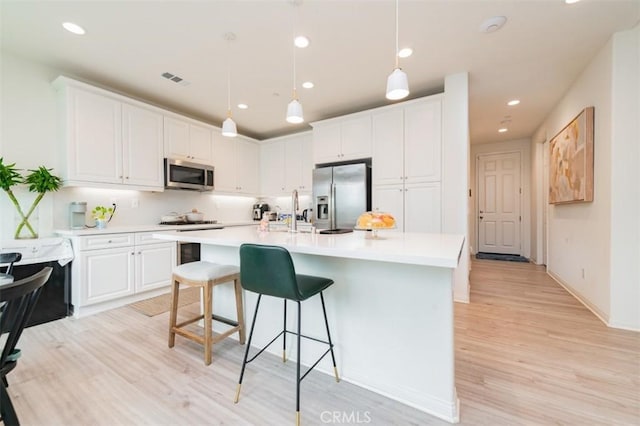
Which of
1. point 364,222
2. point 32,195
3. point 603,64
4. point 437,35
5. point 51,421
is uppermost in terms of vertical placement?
point 437,35

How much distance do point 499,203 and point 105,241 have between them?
24.1ft

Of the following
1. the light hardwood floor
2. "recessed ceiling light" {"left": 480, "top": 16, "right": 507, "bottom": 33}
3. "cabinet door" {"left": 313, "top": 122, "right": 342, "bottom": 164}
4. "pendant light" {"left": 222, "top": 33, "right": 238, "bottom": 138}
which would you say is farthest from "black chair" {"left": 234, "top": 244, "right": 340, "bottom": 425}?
"cabinet door" {"left": 313, "top": 122, "right": 342, "bottom": 164}

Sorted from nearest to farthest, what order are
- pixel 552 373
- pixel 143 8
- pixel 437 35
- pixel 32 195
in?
1. pixel 552 373
2. pixel 143 8
3. pixel 437 35
4. pixel 32 195

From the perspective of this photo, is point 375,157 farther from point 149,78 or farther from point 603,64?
point 149,78

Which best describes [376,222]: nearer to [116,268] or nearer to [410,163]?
[410,163]

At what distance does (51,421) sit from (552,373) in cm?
299

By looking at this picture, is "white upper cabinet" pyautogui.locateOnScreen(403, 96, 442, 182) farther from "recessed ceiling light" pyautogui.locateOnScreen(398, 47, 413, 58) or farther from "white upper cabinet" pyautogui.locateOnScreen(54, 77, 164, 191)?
"white upper cabinet" pyautogui.locateOnScreen(54, 77, 164, 191)

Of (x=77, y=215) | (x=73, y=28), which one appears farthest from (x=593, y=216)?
(x=77, y=215)

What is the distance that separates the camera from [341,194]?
3.95m

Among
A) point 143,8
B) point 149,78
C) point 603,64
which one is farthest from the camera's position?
point 149,78

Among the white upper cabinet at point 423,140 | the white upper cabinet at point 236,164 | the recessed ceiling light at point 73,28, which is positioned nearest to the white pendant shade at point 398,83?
the white upper cabinet at point 423,140

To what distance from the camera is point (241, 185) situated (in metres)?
4.98

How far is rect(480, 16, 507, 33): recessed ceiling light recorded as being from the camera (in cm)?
222

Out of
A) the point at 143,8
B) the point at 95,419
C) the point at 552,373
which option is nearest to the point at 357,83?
the point at 143,8
